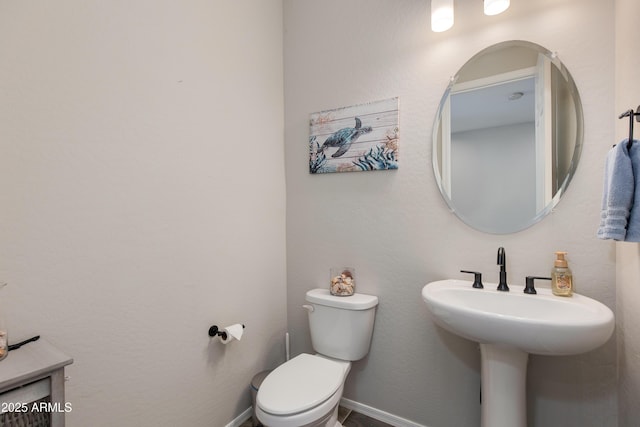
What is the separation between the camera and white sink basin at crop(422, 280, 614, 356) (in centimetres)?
90

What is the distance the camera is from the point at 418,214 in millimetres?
1531

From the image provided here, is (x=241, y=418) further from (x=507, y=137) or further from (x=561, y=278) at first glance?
(x=507, y=137)

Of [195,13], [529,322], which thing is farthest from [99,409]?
[195,13]

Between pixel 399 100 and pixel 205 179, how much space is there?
3.57 feet

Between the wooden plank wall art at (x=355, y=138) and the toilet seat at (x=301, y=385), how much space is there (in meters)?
1.05

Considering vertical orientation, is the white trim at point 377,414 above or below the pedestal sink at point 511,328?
below

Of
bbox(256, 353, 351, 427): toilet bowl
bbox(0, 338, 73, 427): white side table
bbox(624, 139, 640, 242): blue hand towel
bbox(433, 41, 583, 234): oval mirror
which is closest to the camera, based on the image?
bbox(0, 338, 73, 427): white side table

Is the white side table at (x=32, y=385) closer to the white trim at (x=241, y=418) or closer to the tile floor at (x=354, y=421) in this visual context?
the white trim at (x=241, y=418)

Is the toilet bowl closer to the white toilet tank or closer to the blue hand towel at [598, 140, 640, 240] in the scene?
the white toilet tank

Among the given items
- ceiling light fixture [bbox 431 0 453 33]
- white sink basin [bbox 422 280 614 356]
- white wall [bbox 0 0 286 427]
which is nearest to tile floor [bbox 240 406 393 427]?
white wall [bbox 0 0 286 427]

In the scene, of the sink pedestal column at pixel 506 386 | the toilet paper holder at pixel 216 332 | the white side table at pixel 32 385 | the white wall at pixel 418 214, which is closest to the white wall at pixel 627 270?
the white wall at pixel 418 214

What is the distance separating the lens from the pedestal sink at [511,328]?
910mm

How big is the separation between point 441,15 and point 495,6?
0.72 ft

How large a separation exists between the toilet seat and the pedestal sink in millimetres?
550
